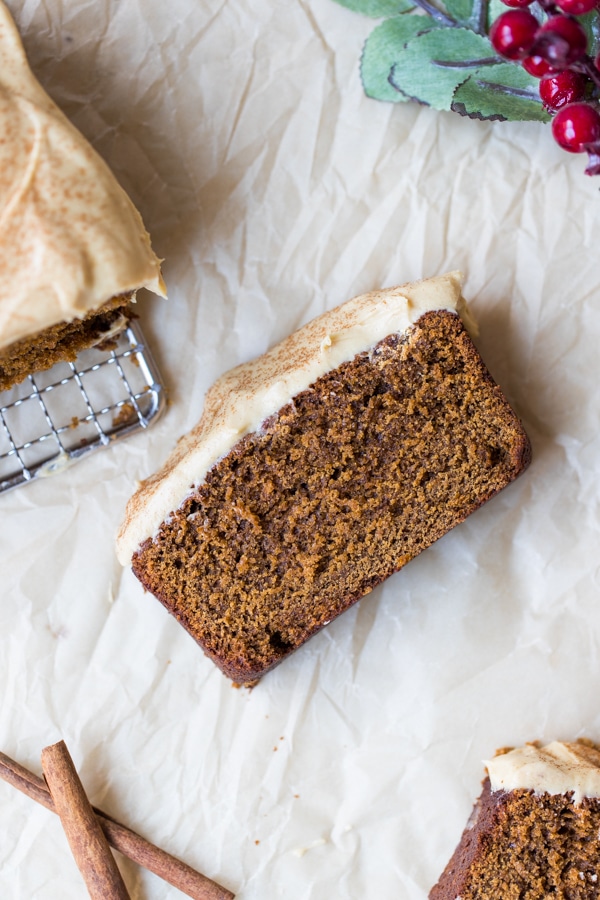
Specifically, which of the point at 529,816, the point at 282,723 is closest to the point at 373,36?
the point at 282,723

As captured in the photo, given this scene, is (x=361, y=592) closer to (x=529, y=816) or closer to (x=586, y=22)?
(x=529, y=816)

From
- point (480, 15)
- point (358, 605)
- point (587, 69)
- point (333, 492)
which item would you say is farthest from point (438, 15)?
point (358, 605)

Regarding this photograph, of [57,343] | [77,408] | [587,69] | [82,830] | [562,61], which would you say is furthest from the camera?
[77,408]

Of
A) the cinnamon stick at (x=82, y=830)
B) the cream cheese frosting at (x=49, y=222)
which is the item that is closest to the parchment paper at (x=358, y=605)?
the cinnamon stick at (x=82, y=830)

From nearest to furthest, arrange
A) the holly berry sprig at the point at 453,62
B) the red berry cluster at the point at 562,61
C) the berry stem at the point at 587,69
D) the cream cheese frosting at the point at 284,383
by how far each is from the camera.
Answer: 1. the red berry cluster at the point at 562,61
2. the berry stem at the point at 587,69
3. the cream cheese frosting at the point at 284,383
4. the holly berry sprig at the point at 453,62

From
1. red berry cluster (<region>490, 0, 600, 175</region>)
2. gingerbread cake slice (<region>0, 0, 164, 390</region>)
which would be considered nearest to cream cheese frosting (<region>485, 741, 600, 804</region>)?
red berry cluster (<region>490, 0, 600, 175</region>)

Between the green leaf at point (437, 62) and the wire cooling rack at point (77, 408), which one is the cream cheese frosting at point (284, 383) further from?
the green leaf at point (437, 62)

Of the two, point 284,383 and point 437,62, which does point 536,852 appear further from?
point 437,62
